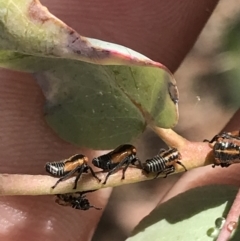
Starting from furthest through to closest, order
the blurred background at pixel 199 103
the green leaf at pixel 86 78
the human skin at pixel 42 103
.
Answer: the blurred background at pixel 199 103, the human skin at pixel 42 103, the green leaf at pixel 86 78

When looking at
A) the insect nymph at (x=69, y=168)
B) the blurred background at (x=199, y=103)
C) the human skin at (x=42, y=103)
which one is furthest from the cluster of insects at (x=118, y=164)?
the blurred background at (x=199, y=103)

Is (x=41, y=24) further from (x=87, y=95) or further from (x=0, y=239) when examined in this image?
(x=0, y=239)

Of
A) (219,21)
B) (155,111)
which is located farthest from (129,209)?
(155,111)

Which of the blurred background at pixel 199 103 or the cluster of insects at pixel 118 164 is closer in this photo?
the cluster of insects at pixel 118 164

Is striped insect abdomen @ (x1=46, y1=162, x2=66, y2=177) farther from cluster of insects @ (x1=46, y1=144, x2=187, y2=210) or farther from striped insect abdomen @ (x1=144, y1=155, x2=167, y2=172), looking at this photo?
striped insect abdomen @ (x1=144, y1=155, x2=167, y2=172)

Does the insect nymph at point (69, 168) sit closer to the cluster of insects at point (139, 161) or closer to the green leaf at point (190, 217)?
Answer: the cluster of insects at point (139, 161)

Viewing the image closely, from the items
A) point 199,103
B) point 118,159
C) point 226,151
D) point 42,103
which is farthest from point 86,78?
point 199,103
